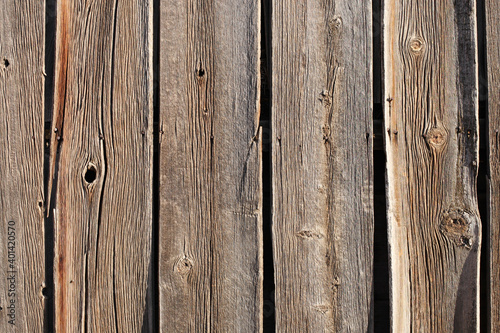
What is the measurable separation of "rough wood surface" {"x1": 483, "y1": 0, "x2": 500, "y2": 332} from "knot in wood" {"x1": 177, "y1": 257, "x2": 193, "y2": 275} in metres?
1.19

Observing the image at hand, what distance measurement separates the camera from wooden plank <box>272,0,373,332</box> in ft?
5.61

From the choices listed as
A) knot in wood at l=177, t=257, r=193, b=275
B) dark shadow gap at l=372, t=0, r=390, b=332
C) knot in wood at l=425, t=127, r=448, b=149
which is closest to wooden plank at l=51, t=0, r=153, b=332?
knot in wood at l=177, t=257, r=193, b=275

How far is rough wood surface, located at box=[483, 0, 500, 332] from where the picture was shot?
170cm

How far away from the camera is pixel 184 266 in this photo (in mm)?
1727

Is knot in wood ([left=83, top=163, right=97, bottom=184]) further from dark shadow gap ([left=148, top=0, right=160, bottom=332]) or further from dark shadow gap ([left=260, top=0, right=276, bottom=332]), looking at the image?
dark shadow gap ([left=260, top=0, right=276, bottom=332])

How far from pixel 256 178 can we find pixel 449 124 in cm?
80

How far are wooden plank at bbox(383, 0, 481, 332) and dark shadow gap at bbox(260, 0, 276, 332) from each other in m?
0.47

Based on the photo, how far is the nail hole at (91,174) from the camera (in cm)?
176

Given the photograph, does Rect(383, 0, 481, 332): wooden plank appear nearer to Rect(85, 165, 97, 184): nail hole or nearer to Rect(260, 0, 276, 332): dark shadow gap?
Rect(260, 0, 276, 332): dark shadow gap

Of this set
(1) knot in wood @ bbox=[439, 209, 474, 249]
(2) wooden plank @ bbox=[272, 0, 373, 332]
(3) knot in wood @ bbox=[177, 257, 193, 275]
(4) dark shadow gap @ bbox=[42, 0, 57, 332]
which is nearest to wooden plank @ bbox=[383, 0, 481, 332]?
(1) knot in wood @ bbox=[439, 209, 474, 249]

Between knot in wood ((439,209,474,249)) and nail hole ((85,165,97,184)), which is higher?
nail hole ((85,165,97,184))

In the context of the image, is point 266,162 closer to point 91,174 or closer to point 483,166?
point 91,174

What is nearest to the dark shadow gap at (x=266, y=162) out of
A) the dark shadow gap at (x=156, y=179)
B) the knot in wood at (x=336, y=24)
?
the knot in wood at (x=336, y=24)

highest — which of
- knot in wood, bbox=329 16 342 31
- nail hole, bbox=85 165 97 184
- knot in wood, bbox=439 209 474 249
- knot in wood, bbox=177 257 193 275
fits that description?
knot in wood, bbox=329 16 342 31
